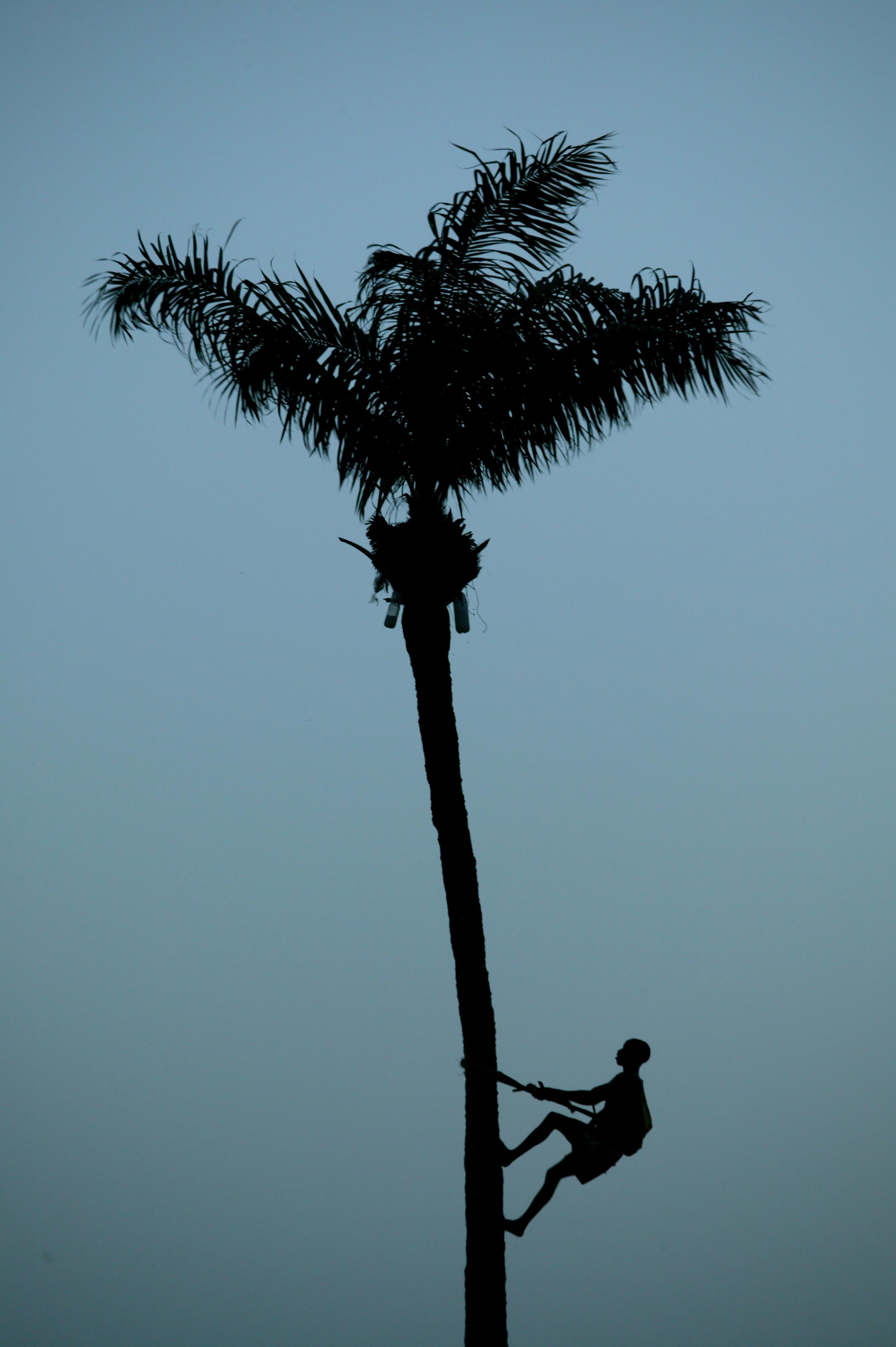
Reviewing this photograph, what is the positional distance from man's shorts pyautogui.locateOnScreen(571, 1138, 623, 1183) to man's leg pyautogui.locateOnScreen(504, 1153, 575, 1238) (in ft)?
0.30

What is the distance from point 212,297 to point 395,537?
8.87 ft

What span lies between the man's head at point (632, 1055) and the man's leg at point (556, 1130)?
60 cm

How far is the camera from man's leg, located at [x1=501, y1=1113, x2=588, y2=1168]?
31.7 feet

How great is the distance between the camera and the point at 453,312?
1059 cm

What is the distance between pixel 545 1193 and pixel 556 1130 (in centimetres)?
62

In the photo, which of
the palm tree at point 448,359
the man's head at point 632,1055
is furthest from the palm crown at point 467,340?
the man's head at point 632,1055

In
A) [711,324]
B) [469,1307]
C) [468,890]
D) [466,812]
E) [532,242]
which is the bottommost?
[469,1307]

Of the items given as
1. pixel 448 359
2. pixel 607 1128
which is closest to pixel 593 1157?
pixel 607 1128

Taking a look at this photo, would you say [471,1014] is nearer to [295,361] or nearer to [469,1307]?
[469,1307]

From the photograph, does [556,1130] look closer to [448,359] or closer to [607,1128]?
[607,1128]

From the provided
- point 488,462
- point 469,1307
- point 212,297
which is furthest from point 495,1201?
point 212,297

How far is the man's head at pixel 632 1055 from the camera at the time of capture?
969cm

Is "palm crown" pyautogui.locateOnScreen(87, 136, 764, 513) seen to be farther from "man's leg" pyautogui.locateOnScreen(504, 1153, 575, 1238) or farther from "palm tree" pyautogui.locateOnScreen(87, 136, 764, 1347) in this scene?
"man's leg" pyautogui.locateOnScreen(504, 1153, 575, 1238)

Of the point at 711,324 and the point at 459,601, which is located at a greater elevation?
the point at 711,324
